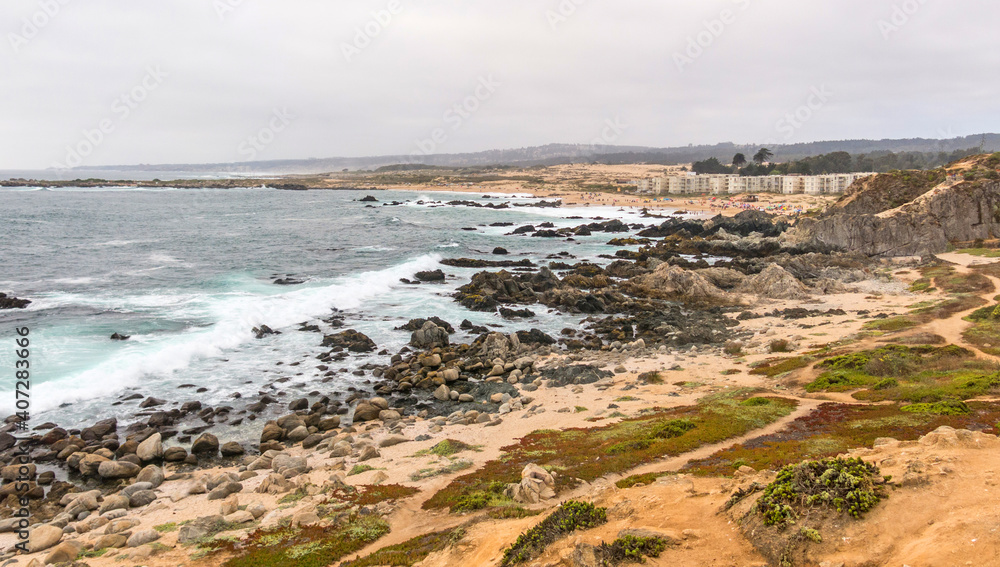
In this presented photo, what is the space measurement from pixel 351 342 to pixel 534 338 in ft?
31.2

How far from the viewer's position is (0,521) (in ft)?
39.6

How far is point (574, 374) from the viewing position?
22359mm

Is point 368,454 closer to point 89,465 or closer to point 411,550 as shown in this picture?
point 411,550

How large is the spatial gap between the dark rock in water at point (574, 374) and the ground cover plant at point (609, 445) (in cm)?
497

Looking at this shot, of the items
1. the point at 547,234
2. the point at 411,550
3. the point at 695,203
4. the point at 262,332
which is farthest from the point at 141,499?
the point at 695,203

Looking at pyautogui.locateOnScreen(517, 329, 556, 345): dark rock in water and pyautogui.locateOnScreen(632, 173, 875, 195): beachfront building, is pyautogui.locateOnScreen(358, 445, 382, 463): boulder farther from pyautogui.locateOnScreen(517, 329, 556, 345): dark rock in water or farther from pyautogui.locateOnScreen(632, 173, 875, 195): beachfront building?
pyautogui.locateOnScreen(632, 173, 875, 195): beachfront building

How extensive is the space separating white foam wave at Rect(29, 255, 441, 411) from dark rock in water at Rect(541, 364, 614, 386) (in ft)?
53.6

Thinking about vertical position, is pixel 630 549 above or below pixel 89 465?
above

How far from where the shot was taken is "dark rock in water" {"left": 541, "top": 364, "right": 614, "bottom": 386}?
71.5ft

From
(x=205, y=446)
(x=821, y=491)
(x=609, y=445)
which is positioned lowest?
(x=205, y=446)

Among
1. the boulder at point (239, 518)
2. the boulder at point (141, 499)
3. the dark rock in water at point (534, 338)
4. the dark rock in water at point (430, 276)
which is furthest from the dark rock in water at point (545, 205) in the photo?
the boulder at point (239, 518)

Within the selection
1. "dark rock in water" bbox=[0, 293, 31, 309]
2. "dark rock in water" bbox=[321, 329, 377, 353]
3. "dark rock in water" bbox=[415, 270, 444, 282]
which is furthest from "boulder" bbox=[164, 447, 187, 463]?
"dark rock in water" bbox=[415, 270, 444, 282]

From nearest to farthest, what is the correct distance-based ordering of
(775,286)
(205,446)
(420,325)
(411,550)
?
1. (411,550)
2. (205,446)
3. (420,325)
4. (775,286)

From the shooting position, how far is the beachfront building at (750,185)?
110 m
